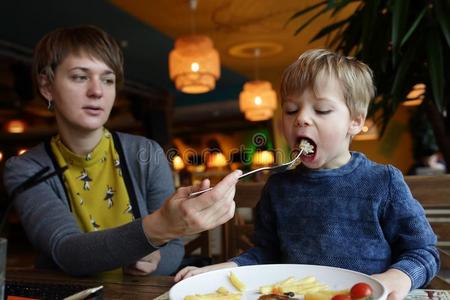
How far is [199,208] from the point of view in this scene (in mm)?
820

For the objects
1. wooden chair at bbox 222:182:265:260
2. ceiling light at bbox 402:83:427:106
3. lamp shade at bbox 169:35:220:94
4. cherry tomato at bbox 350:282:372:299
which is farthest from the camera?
lamp shade at bbox 169:35:220:94

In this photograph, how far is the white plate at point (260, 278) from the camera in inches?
31.1

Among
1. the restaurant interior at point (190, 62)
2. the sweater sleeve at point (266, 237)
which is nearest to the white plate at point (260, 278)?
the sweater sleeve at point (266, 237)

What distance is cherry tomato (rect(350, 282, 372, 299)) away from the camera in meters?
0.70

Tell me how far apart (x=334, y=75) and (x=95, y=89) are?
0.68 metres

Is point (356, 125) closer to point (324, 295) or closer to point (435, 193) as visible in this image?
point (435, 193)

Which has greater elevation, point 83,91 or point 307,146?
point 83,91

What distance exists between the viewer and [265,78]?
884cm

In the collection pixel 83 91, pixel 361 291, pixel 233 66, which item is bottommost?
pixel 361 291

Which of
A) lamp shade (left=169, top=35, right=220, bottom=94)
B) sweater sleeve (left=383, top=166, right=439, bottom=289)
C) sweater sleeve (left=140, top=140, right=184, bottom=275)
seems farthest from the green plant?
lamp shade (left=169, top=35, right=220, bottom=94)

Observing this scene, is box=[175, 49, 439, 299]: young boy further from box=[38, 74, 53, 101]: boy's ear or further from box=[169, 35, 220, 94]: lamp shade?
box=[169, 35, 220, 94]: lamp shade

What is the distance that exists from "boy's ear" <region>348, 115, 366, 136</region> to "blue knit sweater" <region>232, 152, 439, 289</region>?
66 millimetres

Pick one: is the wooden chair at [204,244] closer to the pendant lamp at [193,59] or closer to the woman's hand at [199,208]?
the woman's hand at [199,208]

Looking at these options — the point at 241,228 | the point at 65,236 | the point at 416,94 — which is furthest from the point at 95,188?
the point at 416,94
